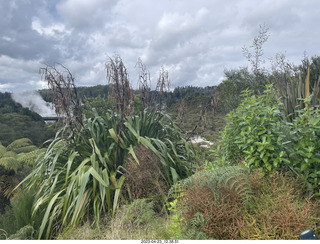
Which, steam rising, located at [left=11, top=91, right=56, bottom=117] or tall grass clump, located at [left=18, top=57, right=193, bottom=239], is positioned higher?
steam rising, located at [left=11, top=91, right=56, bottom=117]

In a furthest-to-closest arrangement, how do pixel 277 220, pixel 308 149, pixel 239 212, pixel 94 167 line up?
pixel 94 167
pixel 308 149
pixel 239 212
pixel 277 220

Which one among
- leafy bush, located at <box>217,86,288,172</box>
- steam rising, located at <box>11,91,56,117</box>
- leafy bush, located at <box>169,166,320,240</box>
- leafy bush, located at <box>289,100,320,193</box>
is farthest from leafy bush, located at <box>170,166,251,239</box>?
steam rising, located at <box>11,91,56,117</box>

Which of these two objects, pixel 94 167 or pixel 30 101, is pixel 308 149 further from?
pixel 30 101

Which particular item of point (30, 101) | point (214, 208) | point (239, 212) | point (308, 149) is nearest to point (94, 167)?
point (214, 208)

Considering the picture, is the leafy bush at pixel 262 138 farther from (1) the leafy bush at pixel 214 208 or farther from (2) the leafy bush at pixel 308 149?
(1) the leafy bush at pixel 214 208

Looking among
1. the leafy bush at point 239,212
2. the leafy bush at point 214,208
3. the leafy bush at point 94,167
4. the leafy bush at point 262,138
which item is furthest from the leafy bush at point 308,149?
the leafy bush at point 94,167

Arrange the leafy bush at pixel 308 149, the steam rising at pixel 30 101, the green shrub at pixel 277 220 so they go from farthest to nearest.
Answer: the steam rising at pixel 30 101 → the leafy bush at pixel 308 149 → the green shrub at pixel 277 220

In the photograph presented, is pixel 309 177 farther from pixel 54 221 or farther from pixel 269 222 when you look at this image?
pixel 54 221

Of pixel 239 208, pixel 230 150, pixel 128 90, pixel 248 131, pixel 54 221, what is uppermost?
pixel 128 90

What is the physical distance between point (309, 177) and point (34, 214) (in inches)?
144

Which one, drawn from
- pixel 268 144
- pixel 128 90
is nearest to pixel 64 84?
pixel 128 90

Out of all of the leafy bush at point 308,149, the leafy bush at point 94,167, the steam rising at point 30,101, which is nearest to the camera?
the leafy bush at point 308,149

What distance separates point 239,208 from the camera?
7.40 ft

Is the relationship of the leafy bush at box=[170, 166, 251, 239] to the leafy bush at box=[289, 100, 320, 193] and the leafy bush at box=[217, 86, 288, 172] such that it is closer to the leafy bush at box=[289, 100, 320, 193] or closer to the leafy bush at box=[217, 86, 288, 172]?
the leafy bush at box=[217, 86, 288, 172]
